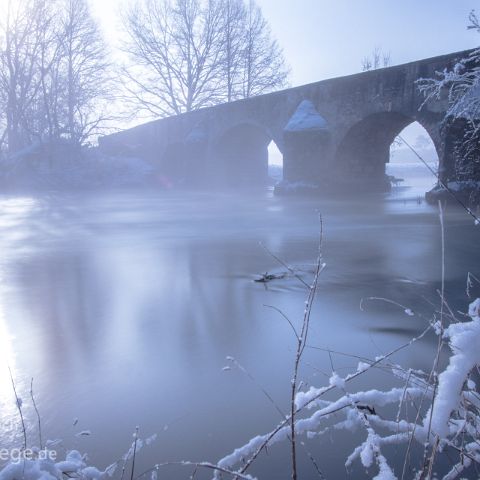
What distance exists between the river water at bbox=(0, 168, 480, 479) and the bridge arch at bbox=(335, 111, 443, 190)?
26.3 ft

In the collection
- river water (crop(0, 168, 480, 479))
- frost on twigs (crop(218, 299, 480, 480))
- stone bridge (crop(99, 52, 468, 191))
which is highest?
stone bridge (crop(99, 52, 468, 191))

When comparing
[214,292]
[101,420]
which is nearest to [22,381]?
[101,420]

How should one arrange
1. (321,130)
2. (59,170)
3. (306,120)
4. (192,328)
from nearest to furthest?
1. (192,328)
2. (321,130)
3. (306,120)
4. (59,170)

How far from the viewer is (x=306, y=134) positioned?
655 inches

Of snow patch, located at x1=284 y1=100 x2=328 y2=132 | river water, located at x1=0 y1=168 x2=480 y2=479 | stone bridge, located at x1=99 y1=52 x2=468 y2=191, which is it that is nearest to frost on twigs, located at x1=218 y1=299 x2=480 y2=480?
river water, located at x1=0 y1=168 x2=480 y2=479

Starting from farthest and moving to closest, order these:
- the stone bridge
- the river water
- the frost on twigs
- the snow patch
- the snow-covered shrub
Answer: the snow-covered shrub, the snow patch, the stone bridge, the river water, the frost on twigs

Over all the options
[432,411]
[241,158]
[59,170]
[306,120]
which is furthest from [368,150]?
[432,411]

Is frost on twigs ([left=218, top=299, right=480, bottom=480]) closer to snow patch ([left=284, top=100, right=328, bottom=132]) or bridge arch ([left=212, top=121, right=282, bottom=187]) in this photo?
snow patch ([left=284, top=100, right=328, bottom=132])

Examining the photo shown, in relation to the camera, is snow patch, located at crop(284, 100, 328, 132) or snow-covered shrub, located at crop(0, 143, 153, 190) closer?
snow patch, located at crop(284, 100, 328, 132)

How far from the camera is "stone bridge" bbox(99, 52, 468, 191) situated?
526 inches

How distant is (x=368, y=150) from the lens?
17.4 metres

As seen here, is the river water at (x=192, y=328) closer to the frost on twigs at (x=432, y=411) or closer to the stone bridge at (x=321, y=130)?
the frost on twigs at (x=432, y=411)

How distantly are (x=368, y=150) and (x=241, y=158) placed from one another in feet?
33.0

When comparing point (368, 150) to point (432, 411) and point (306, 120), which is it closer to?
point (306, 120)
